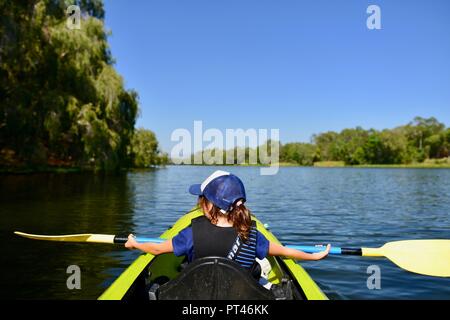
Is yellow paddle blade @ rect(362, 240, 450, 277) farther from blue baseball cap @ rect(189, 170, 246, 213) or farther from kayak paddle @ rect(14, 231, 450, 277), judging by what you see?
blue baseball cap @ rect(189, 170, 246, 213)

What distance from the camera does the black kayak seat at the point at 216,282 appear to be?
8.97 feet

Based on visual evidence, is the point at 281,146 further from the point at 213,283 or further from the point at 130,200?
the point at 213,283

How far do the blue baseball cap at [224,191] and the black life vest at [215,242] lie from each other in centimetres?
17

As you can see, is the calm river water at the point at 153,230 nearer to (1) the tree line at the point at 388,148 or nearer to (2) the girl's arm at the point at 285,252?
(2) the girl's arm at the point at 285,252

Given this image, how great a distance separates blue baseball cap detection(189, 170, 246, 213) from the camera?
3.03 m

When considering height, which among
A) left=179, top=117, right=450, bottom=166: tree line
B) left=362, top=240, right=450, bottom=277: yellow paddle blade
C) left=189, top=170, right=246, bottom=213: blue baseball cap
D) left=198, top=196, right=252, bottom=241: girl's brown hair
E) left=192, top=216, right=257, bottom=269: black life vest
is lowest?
left=362, top=240, right=450, bottom=277: yellow paddle blade

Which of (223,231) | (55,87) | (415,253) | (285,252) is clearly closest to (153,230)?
(415,253)

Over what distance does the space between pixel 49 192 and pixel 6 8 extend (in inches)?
359

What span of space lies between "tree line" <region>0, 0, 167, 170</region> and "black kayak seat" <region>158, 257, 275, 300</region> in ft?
65.1

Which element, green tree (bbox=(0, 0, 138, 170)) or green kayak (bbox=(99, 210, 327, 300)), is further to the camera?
green tree (bbox=(0, 0, 138, 170))

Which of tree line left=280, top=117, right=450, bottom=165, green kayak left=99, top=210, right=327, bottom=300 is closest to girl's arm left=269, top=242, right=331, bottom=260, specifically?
green kayak left=99, top=210, right=327, bottom=300

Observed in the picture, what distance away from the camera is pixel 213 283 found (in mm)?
2758

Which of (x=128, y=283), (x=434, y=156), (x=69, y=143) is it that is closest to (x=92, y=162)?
(x=69, y=143)

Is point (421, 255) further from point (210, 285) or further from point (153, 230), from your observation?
point (153, 230)
